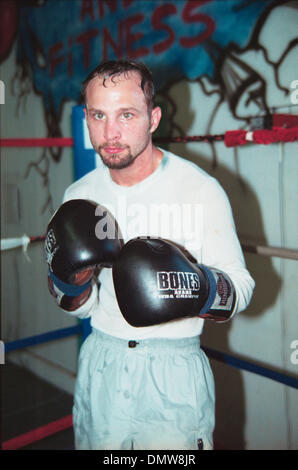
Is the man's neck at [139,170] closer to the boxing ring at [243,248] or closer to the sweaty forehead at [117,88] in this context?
the sweaty forehead at [117,88]

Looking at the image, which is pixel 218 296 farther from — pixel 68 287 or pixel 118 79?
pixel 118 79

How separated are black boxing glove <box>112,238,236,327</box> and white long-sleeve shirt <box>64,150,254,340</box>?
5cm

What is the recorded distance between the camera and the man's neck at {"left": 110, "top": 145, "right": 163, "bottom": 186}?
2.81 ft

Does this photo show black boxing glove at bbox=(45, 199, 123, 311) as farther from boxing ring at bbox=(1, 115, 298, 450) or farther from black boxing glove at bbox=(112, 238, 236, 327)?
boxing ring at bbox=(1, 115, 298, 450)

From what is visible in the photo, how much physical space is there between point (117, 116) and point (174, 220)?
0.78ft

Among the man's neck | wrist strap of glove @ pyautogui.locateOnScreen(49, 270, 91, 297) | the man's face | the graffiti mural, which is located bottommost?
wrist strap of glove @ pyautogui.locateOnScreen(49, 270, 91, 297)

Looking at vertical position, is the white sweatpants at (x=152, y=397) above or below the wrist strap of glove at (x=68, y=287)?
below

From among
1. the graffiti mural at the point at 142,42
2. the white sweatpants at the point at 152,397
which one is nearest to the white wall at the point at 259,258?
the graffiti mural at the point at 142,42

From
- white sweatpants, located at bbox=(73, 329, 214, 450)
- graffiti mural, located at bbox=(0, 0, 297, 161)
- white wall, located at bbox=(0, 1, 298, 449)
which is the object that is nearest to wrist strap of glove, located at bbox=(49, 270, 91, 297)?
white sweatpants, located at bbox=(73, 329, 214, 450)

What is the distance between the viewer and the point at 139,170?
0.87 metres

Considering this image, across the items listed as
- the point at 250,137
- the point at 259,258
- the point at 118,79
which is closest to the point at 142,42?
the point at 250,137

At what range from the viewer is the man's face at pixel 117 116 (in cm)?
73
